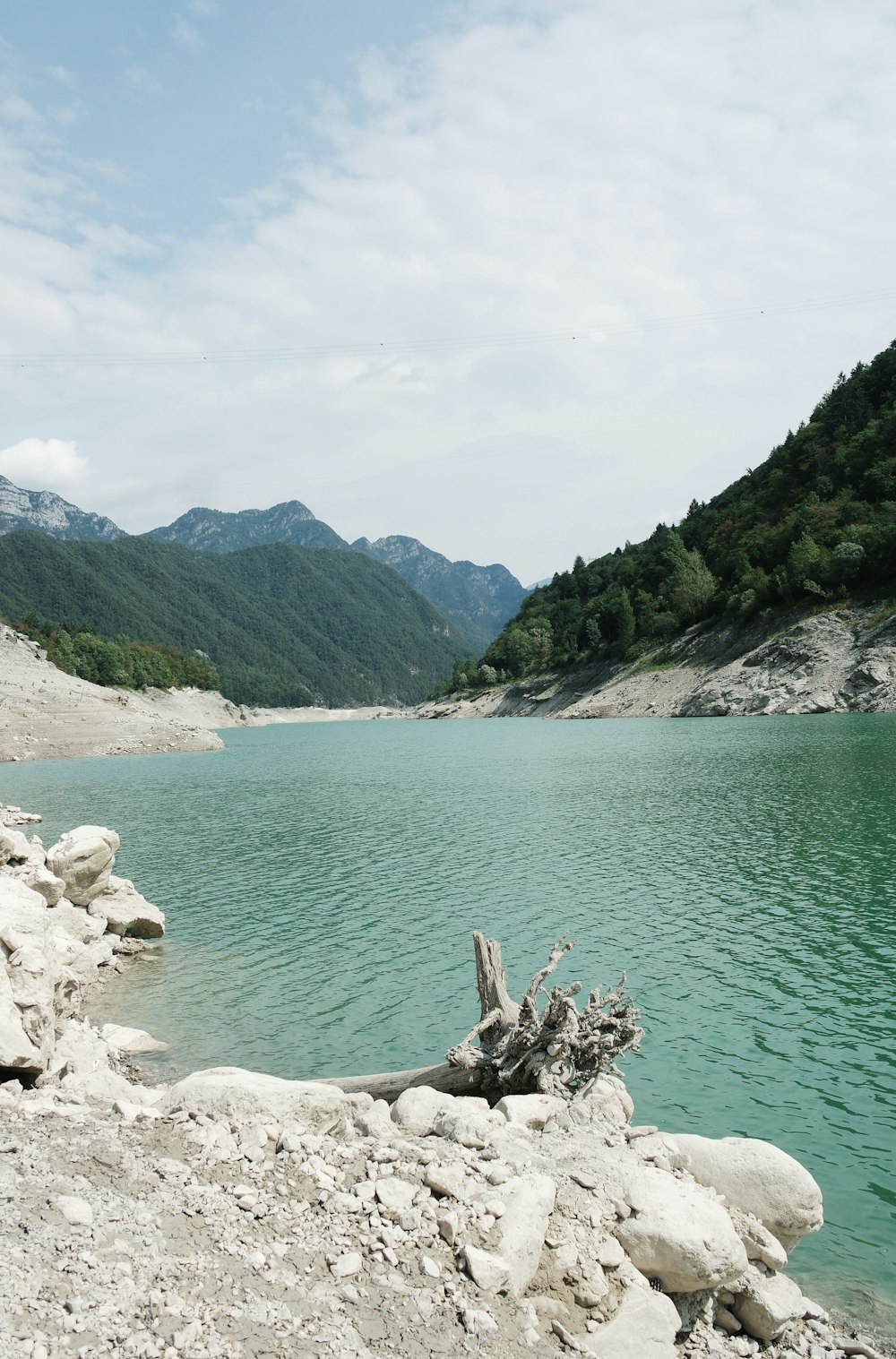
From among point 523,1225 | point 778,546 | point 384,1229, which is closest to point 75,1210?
point 384,1229

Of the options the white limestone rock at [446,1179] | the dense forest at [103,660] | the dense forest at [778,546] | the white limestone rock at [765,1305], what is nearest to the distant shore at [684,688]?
the dense forest at [778,546]

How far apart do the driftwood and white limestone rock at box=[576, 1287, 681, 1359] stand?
3.36m

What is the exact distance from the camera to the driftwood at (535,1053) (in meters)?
10.4

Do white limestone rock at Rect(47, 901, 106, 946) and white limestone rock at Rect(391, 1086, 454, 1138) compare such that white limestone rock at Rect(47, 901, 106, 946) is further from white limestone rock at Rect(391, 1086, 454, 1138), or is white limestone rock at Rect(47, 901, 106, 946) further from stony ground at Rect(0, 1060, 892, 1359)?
white limestone rock at Rect(391, 1086, 454, 1138)

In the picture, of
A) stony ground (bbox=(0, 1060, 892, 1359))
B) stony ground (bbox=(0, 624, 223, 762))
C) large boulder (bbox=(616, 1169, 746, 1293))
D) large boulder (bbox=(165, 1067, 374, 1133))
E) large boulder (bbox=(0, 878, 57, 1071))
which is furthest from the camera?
stony ground (bbox=(0, 624, 223, 762))

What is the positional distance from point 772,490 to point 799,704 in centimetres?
6202

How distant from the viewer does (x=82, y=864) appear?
2162 cm

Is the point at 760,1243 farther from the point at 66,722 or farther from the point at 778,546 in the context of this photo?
the point at 778,546

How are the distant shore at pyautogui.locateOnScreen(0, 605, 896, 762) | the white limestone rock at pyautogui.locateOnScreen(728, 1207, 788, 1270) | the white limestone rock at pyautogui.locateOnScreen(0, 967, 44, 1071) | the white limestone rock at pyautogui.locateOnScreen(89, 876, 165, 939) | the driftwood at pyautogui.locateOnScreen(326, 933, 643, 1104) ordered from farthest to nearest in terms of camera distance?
the distant shore at pyautogui.locateOnScreen(0, 605, 896, 762), the white limestone rock at pyautogui.locateOnScreen(89, 876, 165, 939), the driftwood at pyautogui.locateOnScreen(326, 933, 643, 1104), the white limestone rock at pyautogui.locateOnScreen(0, 967, 44, 1071), the white limestone rock at pyautogui.locateOnScreen(728, 1207, 788, 1270)

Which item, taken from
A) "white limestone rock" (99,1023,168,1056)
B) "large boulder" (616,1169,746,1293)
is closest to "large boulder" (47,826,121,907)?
"white limestone rock" (99,1023,168,1056)

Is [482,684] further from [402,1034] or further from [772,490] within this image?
[402,1034]

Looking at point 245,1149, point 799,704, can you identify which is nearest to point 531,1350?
point 245,1149

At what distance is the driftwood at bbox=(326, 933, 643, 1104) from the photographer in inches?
410

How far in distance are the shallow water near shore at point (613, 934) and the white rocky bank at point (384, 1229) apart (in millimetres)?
1350
